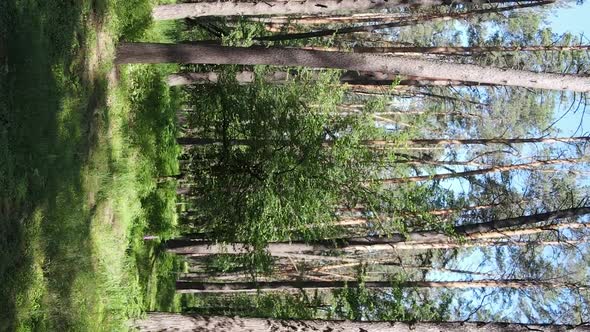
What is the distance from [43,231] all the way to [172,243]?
779 cm

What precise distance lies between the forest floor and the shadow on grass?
0.01 m

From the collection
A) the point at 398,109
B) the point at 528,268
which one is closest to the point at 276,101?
the point at 528,268

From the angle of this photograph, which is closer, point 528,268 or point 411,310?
point 411,310

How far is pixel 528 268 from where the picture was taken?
1405cm

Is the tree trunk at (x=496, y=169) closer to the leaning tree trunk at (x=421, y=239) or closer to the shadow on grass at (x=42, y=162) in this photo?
the leaning tree trunk at (x=421, y=239)

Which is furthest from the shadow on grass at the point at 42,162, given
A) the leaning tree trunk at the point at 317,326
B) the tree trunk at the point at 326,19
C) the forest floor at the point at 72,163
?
the tree trunk at the point at 326,19

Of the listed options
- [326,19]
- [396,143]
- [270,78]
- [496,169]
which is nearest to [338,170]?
[396,143]

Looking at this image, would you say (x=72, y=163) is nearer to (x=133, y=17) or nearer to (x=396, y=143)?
Answer: (x=133, y=17)

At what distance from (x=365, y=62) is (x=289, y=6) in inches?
85.3

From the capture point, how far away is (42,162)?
724 centimetres

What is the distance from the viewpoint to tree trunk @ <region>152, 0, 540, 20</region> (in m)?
9.26

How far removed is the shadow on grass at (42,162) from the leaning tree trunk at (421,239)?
16.8ft

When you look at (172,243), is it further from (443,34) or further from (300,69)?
(443,34)

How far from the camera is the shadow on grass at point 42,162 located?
6332mm
